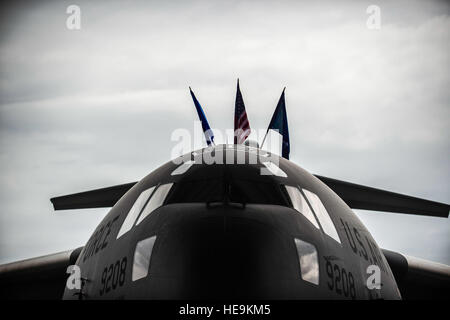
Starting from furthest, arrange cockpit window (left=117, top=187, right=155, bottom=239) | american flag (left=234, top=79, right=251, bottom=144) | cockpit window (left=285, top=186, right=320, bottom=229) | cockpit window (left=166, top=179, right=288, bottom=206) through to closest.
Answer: american flag (left=234, top=79, right=251, bottom=144), cockpit window (left=117, top=187, right=155, bottom=239), cockpit window (left=285, top=186, right=320, bottom=229), cockpit window (left=166, top=179, right=288, bottom=206)

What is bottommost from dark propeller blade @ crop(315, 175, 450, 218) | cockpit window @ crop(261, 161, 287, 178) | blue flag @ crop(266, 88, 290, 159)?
dark propeller blade @ crop(315, 175, 450, 218)

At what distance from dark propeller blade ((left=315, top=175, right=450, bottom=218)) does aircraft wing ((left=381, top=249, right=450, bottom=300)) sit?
0.90m

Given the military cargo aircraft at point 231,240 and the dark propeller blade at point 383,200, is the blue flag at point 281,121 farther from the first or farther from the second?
the military cargo aircraft at point 231,240

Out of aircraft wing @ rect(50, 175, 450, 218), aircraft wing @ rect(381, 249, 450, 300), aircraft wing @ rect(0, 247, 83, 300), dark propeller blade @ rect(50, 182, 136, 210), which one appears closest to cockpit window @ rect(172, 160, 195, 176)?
aircraft wing @ rect(50, 175, 450, 218)

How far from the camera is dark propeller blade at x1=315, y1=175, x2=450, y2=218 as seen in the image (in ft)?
31.6

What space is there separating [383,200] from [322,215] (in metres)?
5.24

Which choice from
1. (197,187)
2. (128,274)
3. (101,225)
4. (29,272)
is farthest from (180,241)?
(29,272)

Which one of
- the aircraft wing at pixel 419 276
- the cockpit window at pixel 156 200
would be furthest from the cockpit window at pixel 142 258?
the aircraft wing at pixel 419 276

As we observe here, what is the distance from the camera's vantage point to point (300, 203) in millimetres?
4891

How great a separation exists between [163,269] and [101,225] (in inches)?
75.8

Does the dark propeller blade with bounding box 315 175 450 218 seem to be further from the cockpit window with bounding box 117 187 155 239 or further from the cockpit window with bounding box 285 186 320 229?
the cockpit window with bounding box 117 187 155 239

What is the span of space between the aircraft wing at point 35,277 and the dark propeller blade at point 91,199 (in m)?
0.84

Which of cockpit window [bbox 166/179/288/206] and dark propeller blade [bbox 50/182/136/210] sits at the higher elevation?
cockpit window [bbox 166/179/288/206]

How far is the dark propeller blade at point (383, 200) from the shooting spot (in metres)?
9.62
